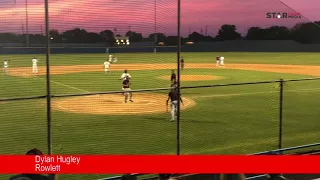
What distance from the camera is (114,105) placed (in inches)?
736

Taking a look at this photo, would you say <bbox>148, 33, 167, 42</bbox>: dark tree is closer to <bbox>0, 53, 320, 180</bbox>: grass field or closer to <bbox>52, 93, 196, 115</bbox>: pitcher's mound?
<bbox>0, 53, 320, 180</bbox>: grass field

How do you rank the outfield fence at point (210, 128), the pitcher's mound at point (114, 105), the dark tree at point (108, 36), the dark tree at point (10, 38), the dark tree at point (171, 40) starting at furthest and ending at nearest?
1. the pitcher's mound at point (114, 105)
2. the outfield fence at point (210, 128)
3. the dark tree at point (171, 40)
4. the dark tree at point (108, 36)
5. the dark tree at point (10, 38)

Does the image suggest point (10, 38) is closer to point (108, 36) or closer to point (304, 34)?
point (108, 36)

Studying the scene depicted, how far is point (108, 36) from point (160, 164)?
3.26 m

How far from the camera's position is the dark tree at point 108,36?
764 cm

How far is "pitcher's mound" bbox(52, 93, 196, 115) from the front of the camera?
665 inches

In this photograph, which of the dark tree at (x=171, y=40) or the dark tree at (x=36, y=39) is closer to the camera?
the dark tree at (x=36, y=39)

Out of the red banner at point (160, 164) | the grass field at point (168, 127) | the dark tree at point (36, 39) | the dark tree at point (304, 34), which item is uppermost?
the dark tree at point (304, 34)

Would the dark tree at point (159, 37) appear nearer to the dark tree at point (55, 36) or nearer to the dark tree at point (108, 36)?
the dark tree at point (108, 36)

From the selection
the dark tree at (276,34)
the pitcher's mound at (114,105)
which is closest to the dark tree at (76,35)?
the pitcher's mound at (114,105)

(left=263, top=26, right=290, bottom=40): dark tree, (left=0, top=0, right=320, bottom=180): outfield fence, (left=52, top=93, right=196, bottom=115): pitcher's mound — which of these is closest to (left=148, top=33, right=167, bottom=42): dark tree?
(left=0, top=0, right=320, bottom=180): outfield fence

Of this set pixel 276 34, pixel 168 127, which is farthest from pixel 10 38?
pixel 276 34

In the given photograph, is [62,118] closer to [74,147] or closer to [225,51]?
[74,147]

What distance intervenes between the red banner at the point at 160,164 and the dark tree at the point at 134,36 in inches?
110
